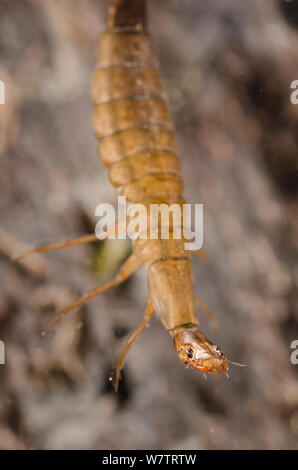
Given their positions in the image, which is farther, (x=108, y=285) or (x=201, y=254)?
(x=201, y=254)

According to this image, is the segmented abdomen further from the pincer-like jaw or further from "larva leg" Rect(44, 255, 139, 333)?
the pincer-like jaw

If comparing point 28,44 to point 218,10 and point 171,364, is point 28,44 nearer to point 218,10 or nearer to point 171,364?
point 218,10

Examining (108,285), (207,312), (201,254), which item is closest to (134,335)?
(108,285)

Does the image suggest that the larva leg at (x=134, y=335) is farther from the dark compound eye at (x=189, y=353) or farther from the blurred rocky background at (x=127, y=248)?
the dark compound eye at (x=189, y=353)

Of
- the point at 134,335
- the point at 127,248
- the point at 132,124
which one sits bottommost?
the point at 134,335

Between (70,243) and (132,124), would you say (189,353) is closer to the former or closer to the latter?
(70,243)

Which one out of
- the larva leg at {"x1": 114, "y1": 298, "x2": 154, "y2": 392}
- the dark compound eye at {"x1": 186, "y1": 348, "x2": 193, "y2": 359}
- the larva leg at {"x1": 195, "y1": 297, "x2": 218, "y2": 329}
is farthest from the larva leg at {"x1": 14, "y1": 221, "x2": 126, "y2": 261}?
the dark compound eye at {"x1": 186, "y1": 348, "x2": 193, "y2": 359}
